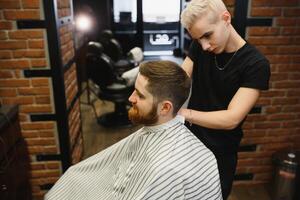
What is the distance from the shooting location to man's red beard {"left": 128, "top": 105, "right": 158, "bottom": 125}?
47.5 inches

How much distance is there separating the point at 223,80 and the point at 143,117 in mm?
435

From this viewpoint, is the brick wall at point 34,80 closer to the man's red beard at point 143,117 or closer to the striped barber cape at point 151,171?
the striped barber cape at point 151,171

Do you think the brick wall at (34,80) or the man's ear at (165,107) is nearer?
the man's ear at (165,107)

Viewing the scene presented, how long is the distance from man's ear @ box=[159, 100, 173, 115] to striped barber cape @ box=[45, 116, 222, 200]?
0.07 m

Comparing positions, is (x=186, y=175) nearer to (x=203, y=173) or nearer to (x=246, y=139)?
(x=203, y=173)

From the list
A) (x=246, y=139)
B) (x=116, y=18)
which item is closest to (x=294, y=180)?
(x=246, y=139)

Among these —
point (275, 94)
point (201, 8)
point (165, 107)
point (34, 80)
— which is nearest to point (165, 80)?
point (165, 107)

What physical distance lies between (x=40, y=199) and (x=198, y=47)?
1722 mm

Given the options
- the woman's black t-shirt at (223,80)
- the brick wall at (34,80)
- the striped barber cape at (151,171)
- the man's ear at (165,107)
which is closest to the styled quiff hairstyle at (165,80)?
the man's ear at (165,107)

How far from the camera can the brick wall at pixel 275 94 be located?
2.08 m

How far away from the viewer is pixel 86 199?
133 cm

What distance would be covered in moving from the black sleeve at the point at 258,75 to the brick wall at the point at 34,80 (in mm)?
1315

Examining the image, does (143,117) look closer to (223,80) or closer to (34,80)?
(223,80)

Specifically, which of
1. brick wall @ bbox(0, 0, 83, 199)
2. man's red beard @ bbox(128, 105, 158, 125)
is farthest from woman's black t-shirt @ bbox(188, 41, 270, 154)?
brick wall @ bbox(0, 0, 83, 199)
